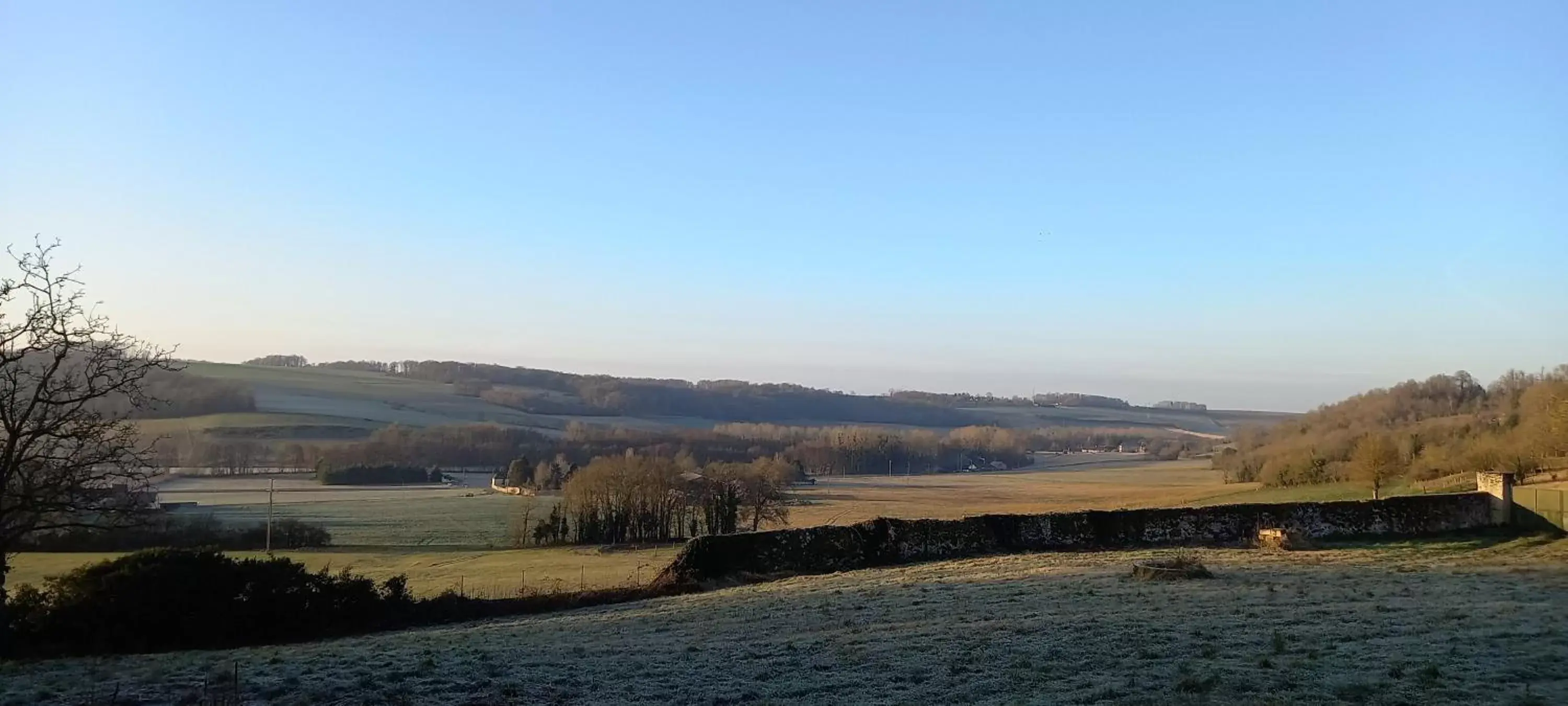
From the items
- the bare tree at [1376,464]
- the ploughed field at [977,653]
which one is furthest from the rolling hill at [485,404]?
the bare tree at [1376,464]

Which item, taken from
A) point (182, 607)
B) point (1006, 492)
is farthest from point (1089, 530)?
point (1006, 492)

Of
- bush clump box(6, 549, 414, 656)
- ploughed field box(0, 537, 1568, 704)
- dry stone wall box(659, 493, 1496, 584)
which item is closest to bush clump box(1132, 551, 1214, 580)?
ploughed field box(0, 537, 1568, 704)

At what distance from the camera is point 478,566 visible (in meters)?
42.7

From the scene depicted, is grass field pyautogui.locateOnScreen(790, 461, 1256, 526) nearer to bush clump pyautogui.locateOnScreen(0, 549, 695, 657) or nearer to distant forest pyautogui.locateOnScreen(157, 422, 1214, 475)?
distant forest pyautogui.locateOnScreen(157, 422, 1214, 475)

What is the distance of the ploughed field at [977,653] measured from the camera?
10.1 metres

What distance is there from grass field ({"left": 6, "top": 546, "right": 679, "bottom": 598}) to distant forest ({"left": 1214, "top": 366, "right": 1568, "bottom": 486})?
115 feet

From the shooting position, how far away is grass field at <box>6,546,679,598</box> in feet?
109

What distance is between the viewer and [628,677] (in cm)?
1158

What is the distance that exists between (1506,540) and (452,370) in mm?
152151

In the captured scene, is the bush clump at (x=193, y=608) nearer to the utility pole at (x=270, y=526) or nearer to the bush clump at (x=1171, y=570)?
the bush clump at (x=1171, y=570)

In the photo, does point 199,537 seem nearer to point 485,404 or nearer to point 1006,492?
point 1006,492

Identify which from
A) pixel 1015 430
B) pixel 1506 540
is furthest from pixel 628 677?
pixel 1015 430

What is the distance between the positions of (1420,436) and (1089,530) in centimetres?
4406

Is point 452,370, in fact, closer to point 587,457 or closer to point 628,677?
point 587,457
